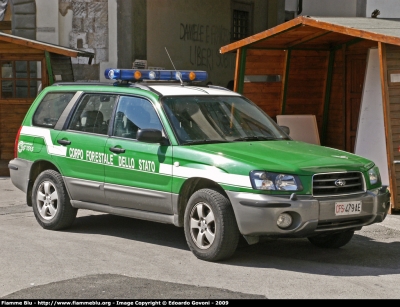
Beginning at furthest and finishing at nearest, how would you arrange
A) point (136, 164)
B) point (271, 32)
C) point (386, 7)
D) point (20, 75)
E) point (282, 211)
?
point (386, 7) < point (20, 75) < point (271, 32) < point (136, 164) < point (282, 211)

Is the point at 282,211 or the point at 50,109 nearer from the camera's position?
the point at 282,211

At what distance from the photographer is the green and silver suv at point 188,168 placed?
7.78m

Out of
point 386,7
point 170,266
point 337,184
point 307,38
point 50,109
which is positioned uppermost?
point 386,7

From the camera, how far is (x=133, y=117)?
9102 mm

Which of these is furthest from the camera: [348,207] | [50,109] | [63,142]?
[50,109]

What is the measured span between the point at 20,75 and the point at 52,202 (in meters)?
6.46

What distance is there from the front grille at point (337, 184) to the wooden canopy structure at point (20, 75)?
8073 mm

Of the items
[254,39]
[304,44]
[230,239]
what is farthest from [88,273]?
[304,44]

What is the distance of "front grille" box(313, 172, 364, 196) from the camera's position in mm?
7879

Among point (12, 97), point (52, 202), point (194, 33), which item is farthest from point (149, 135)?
point (194, 33)

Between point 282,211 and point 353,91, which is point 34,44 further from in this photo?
point 282,211

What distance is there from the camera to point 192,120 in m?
8.81

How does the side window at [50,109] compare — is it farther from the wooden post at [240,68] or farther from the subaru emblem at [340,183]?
the wooden post at [240,68]

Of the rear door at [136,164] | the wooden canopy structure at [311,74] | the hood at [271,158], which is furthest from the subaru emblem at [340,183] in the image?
the wooden canopy structure at [311,74]
